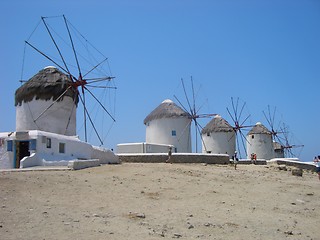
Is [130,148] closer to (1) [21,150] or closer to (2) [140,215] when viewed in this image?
(1) [21,150]

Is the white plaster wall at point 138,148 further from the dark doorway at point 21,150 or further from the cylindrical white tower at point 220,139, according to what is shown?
the dark doorway at point 21,150

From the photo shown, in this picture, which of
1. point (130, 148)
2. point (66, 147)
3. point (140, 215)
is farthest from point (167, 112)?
point (140, 215)

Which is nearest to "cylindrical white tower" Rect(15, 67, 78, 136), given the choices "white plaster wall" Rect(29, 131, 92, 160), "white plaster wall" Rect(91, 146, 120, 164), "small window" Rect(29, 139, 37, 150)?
"white plaster wall" Rect(91, 146, 120, 164)

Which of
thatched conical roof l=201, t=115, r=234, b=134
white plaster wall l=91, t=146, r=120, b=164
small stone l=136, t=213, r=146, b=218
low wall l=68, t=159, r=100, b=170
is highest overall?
thatched conical roof l=201, t=115, r=234, b=134

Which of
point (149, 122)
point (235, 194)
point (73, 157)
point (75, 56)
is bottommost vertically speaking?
point (235, 194)

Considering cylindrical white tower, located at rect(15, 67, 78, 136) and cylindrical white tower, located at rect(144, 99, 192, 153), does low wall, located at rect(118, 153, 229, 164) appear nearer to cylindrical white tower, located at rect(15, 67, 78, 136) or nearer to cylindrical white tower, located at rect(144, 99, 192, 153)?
cylindrical white tower, located at rect(15, 67, 78, 136)

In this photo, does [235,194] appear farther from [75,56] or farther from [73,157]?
[75,56]

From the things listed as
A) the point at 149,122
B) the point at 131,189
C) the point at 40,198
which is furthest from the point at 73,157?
the point at 149,122

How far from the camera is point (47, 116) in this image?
22.7m

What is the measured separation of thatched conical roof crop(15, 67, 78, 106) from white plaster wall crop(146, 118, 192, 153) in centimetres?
1145

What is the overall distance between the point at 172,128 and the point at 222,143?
7.41 metres

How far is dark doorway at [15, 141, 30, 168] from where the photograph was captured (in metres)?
17.5

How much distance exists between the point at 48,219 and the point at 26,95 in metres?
18.0

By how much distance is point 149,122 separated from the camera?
35.2 m
